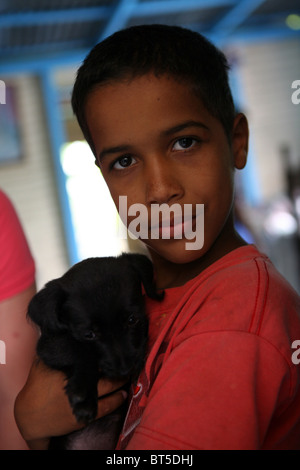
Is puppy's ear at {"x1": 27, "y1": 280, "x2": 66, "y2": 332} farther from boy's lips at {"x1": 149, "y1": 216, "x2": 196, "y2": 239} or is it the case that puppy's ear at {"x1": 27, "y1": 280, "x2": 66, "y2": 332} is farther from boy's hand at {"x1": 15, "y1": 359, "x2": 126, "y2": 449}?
boy's lips at {"x1": 149, "y1": 216, "x2": 196, "y2": 239}

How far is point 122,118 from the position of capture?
2.70 ft

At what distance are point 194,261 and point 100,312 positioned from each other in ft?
0.70

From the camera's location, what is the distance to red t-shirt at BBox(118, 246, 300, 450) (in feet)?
2.11

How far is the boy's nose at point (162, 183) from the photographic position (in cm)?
79

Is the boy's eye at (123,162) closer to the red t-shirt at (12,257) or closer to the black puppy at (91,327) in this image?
the black puppy at (91,327)

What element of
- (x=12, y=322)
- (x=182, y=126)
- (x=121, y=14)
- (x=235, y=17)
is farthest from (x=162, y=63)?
(x=235, y=17)

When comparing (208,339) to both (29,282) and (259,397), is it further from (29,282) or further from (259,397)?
(29,282)


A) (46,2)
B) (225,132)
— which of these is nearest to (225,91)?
(225,132)

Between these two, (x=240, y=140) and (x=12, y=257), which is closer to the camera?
(x=240, y=140)

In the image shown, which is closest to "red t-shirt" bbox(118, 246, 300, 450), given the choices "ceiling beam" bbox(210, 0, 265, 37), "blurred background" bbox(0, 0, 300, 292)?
"blurred background" bbox(0, 0, 300, 292)

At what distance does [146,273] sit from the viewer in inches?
41.8

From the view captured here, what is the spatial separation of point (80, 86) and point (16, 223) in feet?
1.28

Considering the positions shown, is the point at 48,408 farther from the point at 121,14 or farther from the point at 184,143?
the point at 121,14

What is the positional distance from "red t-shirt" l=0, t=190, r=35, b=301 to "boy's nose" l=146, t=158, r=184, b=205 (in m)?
0.44
